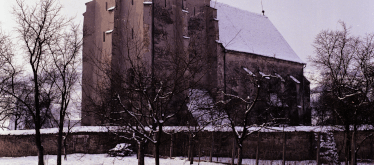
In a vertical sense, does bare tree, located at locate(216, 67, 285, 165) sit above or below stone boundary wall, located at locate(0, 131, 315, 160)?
above

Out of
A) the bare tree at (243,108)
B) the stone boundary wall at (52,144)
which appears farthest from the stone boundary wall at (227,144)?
the bare tree at (243,108)

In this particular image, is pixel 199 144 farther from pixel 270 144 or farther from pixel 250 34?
pixel 250 34

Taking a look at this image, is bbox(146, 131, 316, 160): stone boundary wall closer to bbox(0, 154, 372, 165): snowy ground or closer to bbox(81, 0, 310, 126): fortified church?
bbox(0, 154, 372, 165): snowy ground

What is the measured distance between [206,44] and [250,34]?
30.8 ft

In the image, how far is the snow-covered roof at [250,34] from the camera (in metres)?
35.6

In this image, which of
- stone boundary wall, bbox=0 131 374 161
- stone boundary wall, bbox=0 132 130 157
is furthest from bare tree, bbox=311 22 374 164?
stone boundary wall, bbox=0 132 130 157

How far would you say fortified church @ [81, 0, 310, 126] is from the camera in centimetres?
2845

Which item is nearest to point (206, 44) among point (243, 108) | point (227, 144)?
point (243, 108)

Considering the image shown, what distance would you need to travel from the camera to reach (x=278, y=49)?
39844mm

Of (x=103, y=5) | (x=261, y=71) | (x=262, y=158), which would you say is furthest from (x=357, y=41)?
(x=103, y=5)

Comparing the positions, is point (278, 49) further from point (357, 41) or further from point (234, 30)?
point (357, 41)

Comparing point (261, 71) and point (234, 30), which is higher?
point (234, 30)

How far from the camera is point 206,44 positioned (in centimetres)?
3041

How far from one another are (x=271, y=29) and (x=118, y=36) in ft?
62.8
